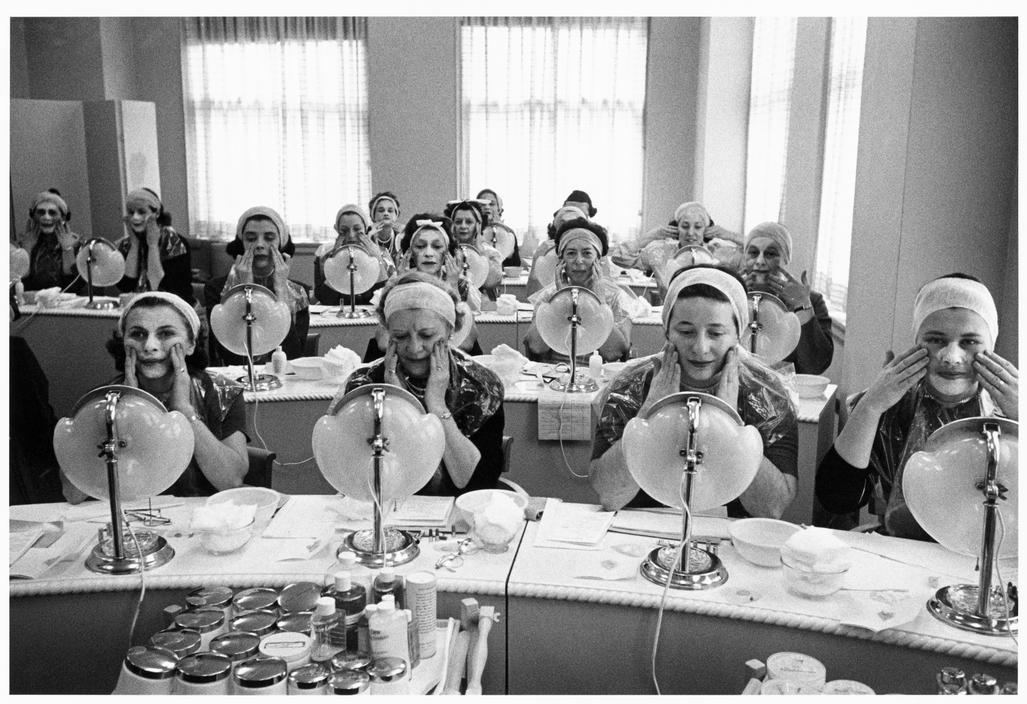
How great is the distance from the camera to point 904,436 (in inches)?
91.9

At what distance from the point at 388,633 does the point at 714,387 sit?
3.59 ft

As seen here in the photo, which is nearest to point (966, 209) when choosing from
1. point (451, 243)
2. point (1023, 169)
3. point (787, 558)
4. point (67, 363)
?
point (1023, 169)

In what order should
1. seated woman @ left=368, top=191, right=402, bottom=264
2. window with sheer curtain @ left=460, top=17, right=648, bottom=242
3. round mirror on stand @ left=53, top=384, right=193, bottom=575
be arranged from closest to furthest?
1. round mirror on stand @ left=53, top=384, right=193, bottom=575
2. seated woman @ left=368, top=191, right=402, bottom=264
3. window with sheer curtain @ left=460, top=17, right=648, bottom=242

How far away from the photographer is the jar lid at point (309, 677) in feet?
5.17

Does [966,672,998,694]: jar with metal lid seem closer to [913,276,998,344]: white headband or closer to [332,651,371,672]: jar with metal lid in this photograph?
[913,276,998,344]: white headband

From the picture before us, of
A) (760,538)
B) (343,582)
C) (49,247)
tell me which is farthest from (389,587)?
(49,247)

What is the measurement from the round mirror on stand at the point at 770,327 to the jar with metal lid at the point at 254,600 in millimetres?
2047

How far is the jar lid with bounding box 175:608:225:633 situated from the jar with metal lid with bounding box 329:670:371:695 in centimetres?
29

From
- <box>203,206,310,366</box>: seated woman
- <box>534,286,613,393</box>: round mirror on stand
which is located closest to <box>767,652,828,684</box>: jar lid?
<box>534,286,613,393</box>: round mirror on stand

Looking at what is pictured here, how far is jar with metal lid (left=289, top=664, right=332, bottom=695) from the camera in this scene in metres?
1.58

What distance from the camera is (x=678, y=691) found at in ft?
6.15

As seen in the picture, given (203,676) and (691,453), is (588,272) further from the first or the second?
(203,676)

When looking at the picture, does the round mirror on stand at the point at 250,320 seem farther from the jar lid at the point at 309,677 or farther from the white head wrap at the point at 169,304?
the jar lid at the point at 309,677

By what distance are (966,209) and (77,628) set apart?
117 inches
